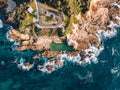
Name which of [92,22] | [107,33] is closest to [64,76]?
[107,33]

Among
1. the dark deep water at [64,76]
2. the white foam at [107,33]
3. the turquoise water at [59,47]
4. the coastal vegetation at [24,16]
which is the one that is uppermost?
the coastal vegetation at [24,16]

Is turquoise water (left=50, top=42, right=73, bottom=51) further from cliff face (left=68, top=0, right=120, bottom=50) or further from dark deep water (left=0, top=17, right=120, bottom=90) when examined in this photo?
dark deep water (left=0, top=17, right=120, bottom=90)

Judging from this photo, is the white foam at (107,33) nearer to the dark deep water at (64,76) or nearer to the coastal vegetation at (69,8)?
the dark deep water at (64,76)

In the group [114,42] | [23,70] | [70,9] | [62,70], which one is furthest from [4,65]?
[114,42]

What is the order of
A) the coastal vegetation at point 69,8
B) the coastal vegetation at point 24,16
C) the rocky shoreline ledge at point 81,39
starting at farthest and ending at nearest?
the coastal vegetation at point 69,8 → the coastal vegetation at point 24,16 → the rocky shoreline ledge at point 81,39

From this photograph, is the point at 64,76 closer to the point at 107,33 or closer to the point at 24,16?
the point at 107,33

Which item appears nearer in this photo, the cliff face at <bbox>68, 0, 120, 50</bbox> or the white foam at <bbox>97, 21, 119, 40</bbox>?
the cliff face at <bbox>68, 0, 120, 50</bbox>

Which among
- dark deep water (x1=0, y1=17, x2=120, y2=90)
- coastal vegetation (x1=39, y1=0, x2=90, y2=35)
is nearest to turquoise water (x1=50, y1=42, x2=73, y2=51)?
coastal vegetation (x1=39, y1=0, x2=90, y2=35)

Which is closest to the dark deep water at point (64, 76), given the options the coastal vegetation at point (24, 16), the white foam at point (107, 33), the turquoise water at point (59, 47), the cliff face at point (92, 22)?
the turquoise water at point (59, 47)
